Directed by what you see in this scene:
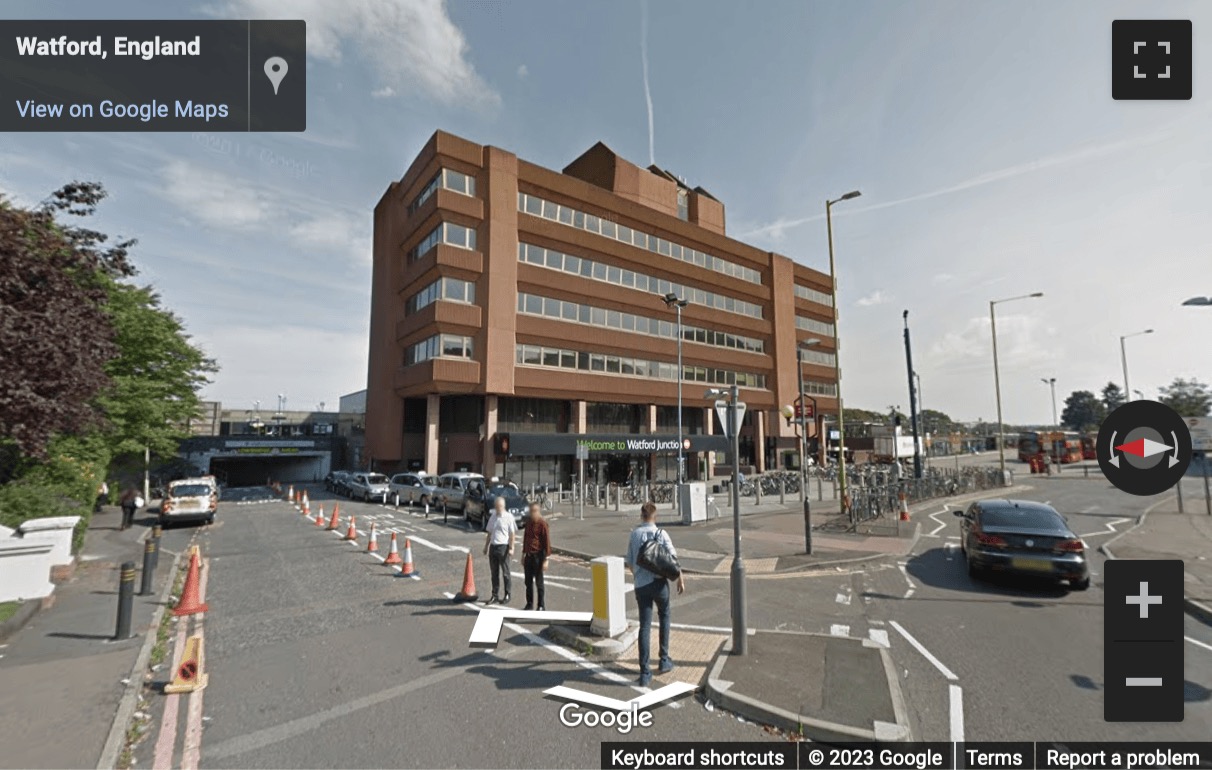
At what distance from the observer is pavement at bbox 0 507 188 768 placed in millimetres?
4480

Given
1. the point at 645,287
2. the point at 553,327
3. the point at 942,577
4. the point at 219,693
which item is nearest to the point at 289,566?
the point at 219,693

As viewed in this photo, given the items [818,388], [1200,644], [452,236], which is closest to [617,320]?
[452,236]

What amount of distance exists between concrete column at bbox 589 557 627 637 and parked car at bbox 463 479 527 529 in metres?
10.8

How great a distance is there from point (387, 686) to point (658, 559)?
313cm

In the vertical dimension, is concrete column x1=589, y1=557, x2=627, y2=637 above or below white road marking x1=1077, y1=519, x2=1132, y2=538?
above

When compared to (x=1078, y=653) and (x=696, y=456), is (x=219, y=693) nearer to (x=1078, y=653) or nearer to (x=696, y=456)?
(x=1078, y=653)

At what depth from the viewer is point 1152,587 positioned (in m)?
3.95

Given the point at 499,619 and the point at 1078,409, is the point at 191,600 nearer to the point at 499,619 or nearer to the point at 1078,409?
the point at 499,619

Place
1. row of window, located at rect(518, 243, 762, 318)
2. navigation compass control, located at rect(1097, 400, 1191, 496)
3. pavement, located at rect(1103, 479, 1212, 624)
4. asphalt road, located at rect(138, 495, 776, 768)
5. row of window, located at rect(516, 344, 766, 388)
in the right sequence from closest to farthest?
1. navigation compass control, located at rect(1097, 400, 1191, 496)
2. asphalt road, located at rect(138, 495, 776, 768)
3. pavement, located at rect(1103, 479, 1212, 624)
4. row of window, located at rect(516, 344, 766, 388)
5. row of window, located at rect(518, 243, 762, 318)

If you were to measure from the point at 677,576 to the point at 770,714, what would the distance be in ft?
4.80

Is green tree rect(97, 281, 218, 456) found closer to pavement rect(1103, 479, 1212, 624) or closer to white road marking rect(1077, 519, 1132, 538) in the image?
pavement rect(1103, 479, 1212, 624)

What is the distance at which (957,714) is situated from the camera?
4.95 meters

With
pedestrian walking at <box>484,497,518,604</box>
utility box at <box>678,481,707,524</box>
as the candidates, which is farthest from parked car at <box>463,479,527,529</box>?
pedestrian walking at <box>484,497,518,604</box>

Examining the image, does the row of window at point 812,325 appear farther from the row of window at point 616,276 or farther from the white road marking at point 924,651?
the white road marking at point 924,651
